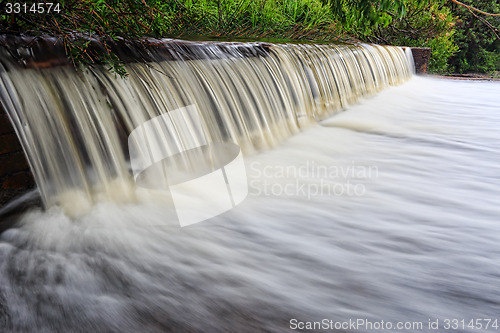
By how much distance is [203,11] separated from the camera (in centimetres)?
554

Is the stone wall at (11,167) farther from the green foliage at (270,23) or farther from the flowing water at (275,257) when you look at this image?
the green foliage at (270,23)

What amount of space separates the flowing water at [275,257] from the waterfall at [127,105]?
7cm

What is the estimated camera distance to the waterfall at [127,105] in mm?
2059
